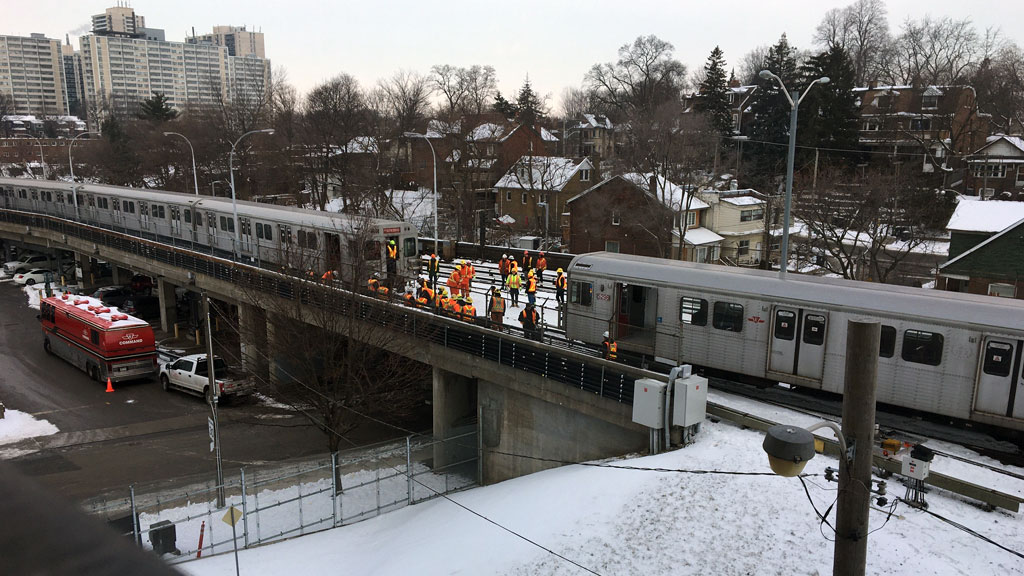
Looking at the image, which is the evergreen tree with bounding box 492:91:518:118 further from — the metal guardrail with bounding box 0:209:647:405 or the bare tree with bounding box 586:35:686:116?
the metal guardrail with bounding box 0:209:647:405

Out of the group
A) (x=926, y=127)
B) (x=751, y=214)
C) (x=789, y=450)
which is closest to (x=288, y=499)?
(x=789, y=450)

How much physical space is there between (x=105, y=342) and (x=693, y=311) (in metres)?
26.8

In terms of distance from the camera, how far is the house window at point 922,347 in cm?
1498

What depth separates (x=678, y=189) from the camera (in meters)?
45.2

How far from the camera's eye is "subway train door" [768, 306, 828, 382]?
54.6ft

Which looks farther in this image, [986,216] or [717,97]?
[717,97]

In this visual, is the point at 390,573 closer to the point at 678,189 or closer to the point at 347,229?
the point at 347,229

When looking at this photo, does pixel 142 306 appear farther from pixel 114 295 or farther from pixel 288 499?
pixel 288 499

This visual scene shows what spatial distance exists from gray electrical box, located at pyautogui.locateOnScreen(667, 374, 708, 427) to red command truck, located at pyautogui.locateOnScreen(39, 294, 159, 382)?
2669cm

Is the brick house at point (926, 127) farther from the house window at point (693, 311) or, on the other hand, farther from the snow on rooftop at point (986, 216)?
the house window at point (693, 311)

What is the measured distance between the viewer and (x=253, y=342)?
29031mm

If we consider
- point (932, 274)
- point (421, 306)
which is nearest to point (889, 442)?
point (421, 306)

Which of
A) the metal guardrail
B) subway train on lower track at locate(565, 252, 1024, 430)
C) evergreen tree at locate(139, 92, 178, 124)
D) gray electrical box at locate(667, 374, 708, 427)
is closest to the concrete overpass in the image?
the metal guardrail

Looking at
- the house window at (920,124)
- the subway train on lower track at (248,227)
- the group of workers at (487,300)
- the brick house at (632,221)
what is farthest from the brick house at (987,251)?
the house window at (920,124)
